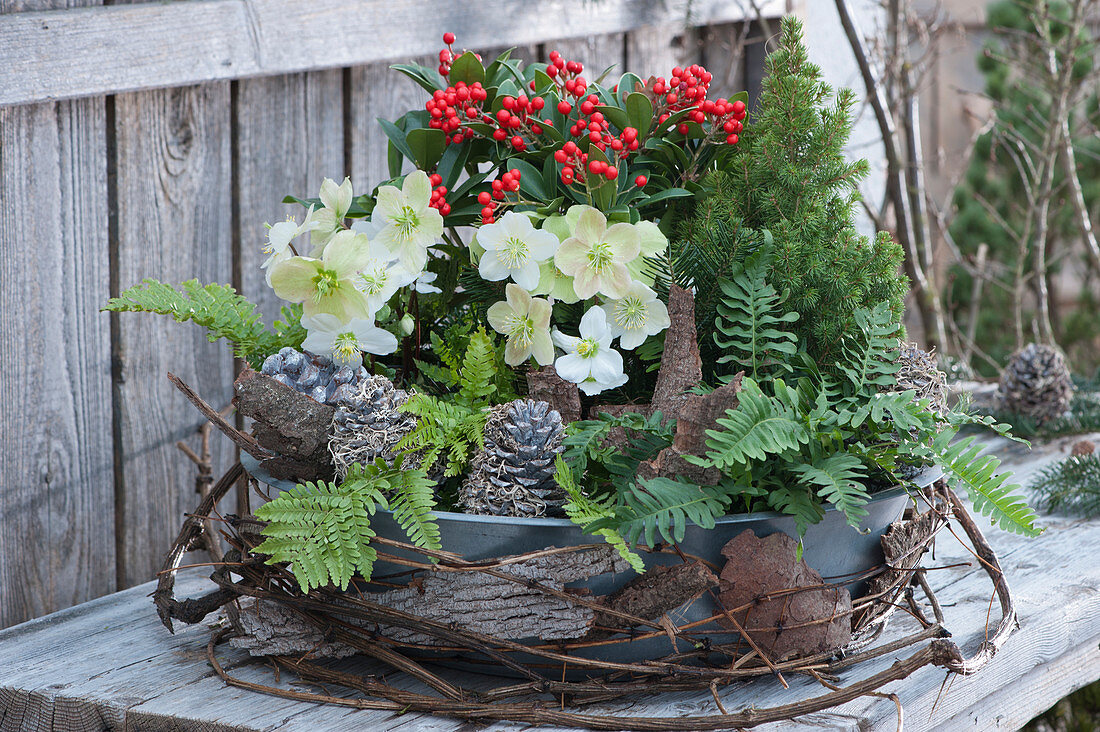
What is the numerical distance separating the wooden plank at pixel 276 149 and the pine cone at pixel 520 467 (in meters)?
0.80

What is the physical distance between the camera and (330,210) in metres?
1.00

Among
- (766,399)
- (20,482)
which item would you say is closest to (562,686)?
(766,399)

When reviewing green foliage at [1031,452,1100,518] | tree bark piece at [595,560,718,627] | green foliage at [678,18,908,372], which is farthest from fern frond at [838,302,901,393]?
green foliage at [1031,452,1100,518]

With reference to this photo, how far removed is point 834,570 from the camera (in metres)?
0.89

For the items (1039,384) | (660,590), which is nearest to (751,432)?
(660,590)

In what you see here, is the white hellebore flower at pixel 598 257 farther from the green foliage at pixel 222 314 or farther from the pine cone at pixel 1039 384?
the pine cone at pixel 1039 384

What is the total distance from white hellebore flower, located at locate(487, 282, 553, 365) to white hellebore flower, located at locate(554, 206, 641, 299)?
1.6 inches

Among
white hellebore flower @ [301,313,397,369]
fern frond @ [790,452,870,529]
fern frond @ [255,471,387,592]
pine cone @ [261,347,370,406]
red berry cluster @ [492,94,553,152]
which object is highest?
red berry cluster @ [492,94,553,152]

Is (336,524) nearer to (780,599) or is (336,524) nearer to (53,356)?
(780,599)

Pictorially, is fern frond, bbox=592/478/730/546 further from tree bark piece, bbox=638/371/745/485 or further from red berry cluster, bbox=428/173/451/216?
red berry cluster, bbox=428/173/451/216

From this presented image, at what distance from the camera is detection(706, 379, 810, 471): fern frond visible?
2.49ft

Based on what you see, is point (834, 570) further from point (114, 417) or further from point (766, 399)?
point (114, 417)

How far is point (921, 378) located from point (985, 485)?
19 cm

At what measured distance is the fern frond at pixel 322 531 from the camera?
795 millimetres
